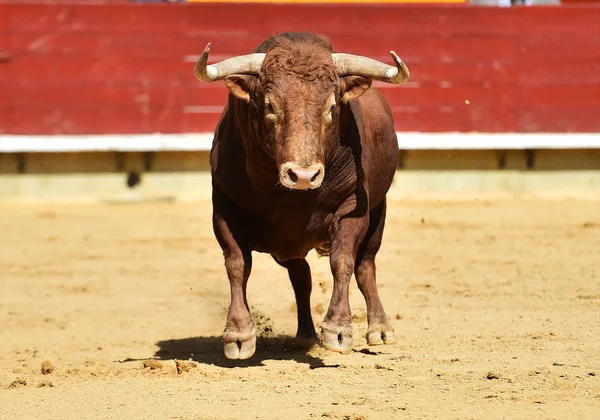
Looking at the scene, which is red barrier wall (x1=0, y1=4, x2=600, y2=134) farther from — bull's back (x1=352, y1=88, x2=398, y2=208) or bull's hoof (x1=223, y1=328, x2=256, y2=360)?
bull's hoof (x1=223, y1=328, x2=256, y2=360)

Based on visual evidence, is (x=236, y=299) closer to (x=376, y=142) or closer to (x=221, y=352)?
(x=221, y=352)

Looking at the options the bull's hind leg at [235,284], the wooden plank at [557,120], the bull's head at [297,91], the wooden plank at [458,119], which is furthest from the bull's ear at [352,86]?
the wooden plank at [557,120]

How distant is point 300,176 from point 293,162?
7 centimetres

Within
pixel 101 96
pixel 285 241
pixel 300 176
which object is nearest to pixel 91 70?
pixel 101 96

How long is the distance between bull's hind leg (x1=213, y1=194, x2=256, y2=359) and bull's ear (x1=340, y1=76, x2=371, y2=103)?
62 cm

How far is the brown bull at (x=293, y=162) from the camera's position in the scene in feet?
14.3

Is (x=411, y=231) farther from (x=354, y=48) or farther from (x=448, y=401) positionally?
(x=448, y=401)

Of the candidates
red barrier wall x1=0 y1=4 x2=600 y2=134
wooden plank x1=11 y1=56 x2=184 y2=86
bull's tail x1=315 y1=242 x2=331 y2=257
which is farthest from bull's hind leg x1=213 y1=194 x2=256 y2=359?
wooden plank x1=11 y1=56 x2=184 y2=86

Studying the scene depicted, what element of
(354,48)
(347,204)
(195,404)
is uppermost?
(354,48)

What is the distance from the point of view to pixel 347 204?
15.6 ft

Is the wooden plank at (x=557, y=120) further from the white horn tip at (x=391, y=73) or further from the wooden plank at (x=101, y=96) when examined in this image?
the white horn tip at (x=391, y=73)

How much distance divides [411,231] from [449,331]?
3.42 m

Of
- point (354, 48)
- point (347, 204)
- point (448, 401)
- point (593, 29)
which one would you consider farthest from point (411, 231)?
point (448, 401)

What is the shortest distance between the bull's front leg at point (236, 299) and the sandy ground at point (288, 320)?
90 mm
